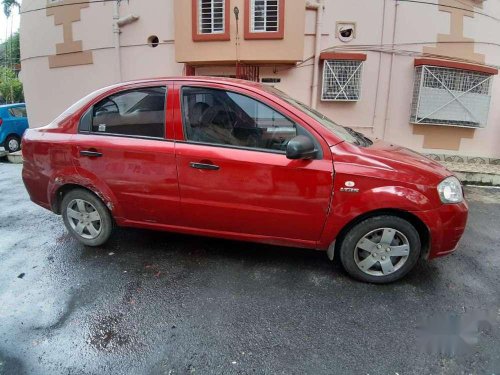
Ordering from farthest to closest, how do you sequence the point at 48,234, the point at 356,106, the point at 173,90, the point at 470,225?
1. the point at 356,106
2. the point at 470,225
3. the point at 48,234
4. the point at 173,90

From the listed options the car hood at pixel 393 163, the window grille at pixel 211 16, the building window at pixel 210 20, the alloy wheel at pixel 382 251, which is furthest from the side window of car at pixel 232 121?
the window grille at pixel 211 16

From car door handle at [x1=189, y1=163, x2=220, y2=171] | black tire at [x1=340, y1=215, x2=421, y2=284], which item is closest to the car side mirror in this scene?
car door handle at [x1=189, y1=163, x2=220, y2=171]

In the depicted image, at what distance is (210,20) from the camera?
818cm

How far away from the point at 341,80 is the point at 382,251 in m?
6.11

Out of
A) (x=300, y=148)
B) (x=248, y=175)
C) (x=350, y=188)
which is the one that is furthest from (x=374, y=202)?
(x=248, y=175)

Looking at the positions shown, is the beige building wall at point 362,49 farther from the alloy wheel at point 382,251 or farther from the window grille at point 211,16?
A: the alloy wheel at point 382,251

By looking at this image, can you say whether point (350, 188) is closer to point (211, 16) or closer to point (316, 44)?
point (316, 44)

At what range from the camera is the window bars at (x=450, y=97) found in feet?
26.9

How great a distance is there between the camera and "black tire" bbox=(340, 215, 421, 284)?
291 cm

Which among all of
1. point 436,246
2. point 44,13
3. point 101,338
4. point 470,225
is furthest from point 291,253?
point 44,13

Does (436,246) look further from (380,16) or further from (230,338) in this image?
(380,16)

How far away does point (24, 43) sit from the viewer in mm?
10750

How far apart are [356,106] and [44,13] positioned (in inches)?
357

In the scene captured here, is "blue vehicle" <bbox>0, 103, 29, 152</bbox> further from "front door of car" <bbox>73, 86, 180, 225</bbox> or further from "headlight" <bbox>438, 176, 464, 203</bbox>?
"headlight" <bbox>438, 176, 464, 203</bbox>
